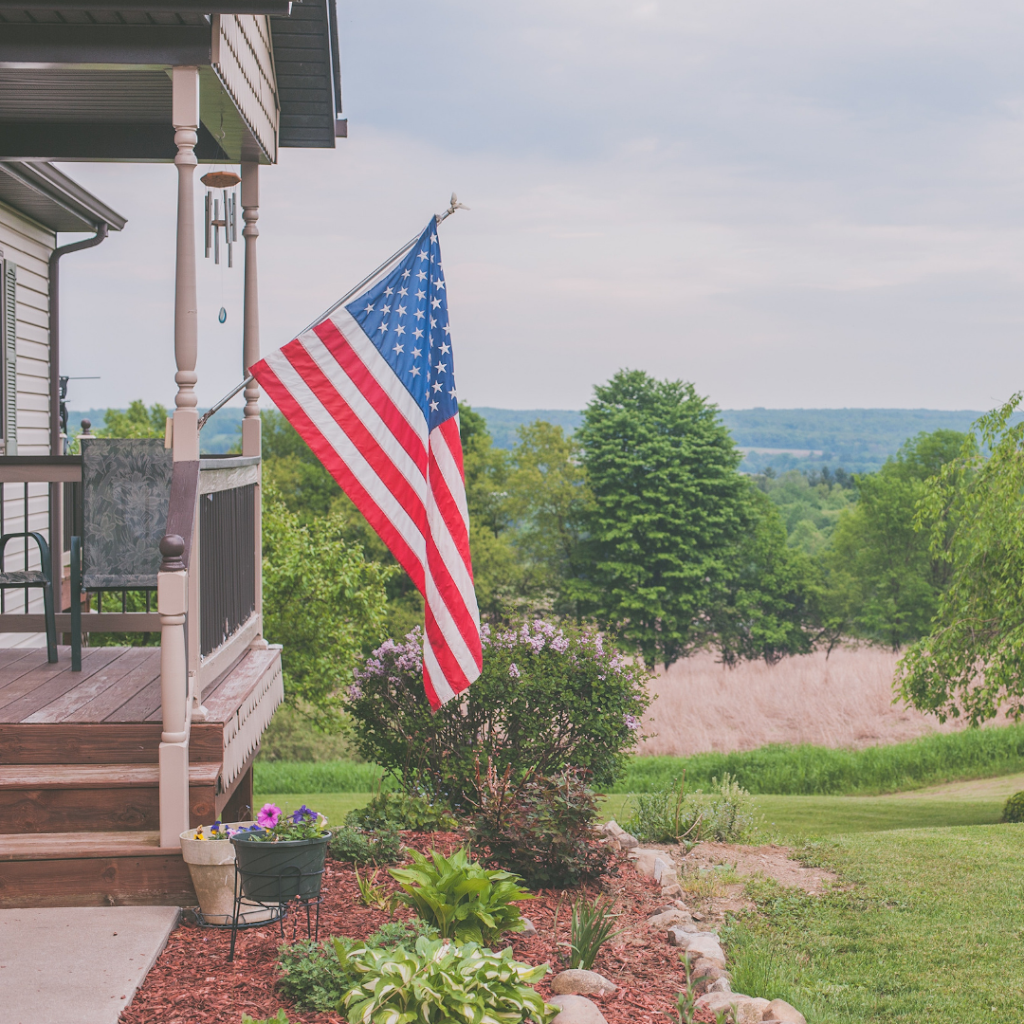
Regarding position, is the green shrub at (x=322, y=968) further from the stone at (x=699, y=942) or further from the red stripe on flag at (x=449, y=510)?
the red stripe on flag at (x=449, y=510)

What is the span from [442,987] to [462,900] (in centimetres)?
85

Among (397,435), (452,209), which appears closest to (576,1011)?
(397,435)

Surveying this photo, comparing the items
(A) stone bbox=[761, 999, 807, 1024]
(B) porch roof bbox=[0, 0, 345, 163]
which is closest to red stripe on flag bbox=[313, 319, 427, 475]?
(B) porch roof bbox=[0, 0, 345, 163]

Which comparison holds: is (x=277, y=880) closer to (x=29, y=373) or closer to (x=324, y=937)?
(x=324, y=937)

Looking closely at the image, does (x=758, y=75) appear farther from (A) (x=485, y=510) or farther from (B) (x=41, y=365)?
(B) (x=41, y=365)

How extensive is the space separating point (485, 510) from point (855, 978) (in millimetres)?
33254

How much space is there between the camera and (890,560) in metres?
39.2

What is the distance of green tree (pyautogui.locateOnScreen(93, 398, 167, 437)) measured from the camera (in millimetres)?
36906

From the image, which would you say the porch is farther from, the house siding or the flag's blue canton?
the house siding

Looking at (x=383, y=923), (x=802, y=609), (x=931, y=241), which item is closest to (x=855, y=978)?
(x=383, y=923)

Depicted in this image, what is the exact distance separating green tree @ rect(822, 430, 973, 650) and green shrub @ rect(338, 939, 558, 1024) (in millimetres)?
36443

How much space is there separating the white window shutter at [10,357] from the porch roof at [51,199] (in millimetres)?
574

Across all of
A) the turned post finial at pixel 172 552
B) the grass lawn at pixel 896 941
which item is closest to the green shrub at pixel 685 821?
the grass lawn at pixel 896 941

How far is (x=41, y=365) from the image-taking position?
902 cm
